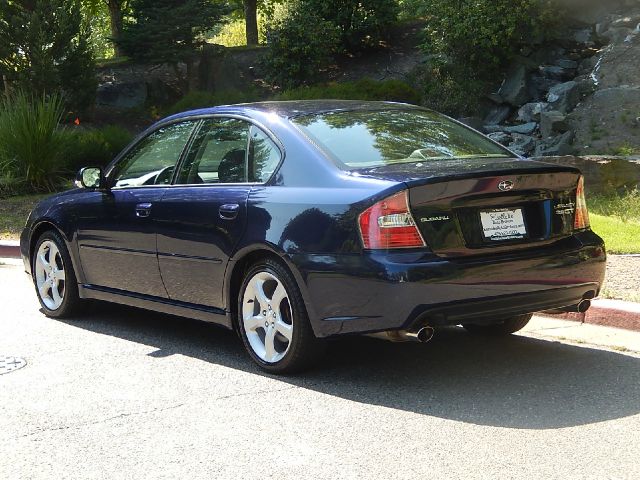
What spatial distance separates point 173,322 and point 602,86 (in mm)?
12749

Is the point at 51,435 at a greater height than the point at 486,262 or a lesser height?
lesser

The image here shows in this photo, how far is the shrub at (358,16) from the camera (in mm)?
23734

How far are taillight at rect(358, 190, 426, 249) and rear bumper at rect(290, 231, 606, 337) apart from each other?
0.22 feet

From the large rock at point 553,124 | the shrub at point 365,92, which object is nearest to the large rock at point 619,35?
the large rock at point 553,124

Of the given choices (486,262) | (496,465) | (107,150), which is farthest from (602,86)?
(496,465)

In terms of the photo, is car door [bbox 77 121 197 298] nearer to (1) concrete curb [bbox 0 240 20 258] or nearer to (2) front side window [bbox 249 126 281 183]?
(2) front side window [bbox 249 126 281 183]

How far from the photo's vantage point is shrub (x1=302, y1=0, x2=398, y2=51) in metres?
23.7

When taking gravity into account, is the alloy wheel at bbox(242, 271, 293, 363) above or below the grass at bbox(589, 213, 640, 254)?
above

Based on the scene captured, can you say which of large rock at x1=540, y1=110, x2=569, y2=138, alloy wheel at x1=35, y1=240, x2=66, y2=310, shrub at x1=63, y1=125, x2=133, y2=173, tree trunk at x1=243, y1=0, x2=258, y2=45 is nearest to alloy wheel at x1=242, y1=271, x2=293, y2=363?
alloy wheel at x1=35, y1=240, x2=66, y2=310

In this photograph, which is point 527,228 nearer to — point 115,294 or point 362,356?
point 362,356

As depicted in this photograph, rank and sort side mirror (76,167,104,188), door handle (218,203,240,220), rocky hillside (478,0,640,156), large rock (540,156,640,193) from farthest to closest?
rocky hillside (478,0,640,156) < large rock (540,156,640,193) < side mirror (76,167,104,188) < door handle (218,203,240,220)

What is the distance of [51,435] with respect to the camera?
498cm

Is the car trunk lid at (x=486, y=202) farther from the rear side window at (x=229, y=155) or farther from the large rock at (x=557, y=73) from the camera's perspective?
the large rock at (x=557, y=73)

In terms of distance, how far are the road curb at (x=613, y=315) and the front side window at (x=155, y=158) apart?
2734mm
